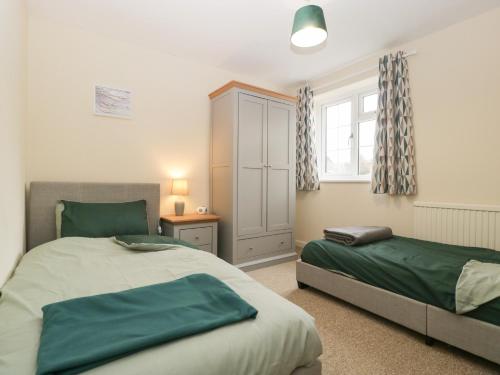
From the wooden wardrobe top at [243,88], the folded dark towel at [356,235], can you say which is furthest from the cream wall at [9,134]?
the folded dark towel at [356,235]

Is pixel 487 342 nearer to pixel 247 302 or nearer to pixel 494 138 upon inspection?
pixel 247 302

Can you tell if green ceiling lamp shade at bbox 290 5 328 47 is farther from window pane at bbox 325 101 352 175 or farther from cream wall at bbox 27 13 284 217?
window pane at bbox 325 101 352 175

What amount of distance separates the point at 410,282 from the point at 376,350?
0.50 m

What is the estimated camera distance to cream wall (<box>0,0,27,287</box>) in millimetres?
1423

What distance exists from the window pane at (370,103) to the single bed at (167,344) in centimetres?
290

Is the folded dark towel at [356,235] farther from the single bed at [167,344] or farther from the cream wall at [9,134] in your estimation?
the cream wall at [9,134]

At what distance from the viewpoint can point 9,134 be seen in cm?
161

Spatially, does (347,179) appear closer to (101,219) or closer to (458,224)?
(458,224)

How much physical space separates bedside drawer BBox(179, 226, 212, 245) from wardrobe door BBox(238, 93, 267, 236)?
363 mm

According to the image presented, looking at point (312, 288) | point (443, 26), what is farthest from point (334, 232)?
point (443, 26)

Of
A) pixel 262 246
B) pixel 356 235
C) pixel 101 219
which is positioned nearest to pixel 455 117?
pixel 356 235

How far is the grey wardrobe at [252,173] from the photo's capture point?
10.2 ft

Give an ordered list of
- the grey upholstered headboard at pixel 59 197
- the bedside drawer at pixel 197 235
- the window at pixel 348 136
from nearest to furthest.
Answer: the grey upholstered headboard at pixel 59 197 < the bedside drawer at pixel 197 235 < the window at pixel 348 136

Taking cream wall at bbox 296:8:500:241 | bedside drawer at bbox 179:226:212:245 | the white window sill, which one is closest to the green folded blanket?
bedside drawer at bbox 179:226:212:245
